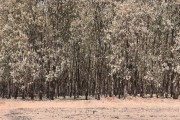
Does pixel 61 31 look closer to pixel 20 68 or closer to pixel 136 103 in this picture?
pixel 20 68

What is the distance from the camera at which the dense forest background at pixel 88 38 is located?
73812 millimetres

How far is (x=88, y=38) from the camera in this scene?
85.6 meters

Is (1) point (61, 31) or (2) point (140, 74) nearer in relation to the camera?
(1) point (61, 31)

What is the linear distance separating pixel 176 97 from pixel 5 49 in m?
30.8

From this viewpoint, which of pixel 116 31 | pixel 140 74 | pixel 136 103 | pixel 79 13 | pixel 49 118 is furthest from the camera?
pixel 140 74

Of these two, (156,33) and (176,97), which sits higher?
(156,33)

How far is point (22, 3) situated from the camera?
255 ft

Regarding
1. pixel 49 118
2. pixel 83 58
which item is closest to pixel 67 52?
pixel 83 58

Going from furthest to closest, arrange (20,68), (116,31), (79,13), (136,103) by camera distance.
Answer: (79,13) < (116,31) < (20,68) < (136,103)

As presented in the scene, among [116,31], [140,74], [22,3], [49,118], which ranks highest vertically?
[22,3]

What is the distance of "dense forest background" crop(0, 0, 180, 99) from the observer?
73.8 metres

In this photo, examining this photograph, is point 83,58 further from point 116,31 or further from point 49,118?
point 49,118

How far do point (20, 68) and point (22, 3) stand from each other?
1287 centimetres

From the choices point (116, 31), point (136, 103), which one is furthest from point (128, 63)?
point (136, 103)
